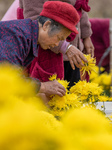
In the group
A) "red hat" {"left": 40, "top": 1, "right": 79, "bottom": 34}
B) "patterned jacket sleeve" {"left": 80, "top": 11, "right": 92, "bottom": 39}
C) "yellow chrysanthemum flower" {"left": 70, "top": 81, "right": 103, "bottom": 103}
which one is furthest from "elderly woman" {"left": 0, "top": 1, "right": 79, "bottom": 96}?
"patterned jacket sleeve" {"left": 80, "top": 11, "right": 92, "bottom": 39}

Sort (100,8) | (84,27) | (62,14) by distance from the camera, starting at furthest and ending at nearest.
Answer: (100,8)
(84,27)
(62,14)

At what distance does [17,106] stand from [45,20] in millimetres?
1129

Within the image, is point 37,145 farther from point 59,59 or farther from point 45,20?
point 59,59

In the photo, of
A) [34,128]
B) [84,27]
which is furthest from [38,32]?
[34,128]

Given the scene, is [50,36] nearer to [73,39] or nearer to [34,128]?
[73,39]

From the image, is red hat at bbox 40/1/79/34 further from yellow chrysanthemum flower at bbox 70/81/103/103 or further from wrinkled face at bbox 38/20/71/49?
yellow chrysanthemum flower at bbox 70/81/103/103

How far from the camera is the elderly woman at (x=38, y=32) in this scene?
122cm

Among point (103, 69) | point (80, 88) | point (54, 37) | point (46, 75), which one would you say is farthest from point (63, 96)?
point (103, 69)

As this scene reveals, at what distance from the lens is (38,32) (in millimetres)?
1375

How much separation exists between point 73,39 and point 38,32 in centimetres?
35

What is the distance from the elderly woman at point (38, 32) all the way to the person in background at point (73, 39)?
0.13 meters

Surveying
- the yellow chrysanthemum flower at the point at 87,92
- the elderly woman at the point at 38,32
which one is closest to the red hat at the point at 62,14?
the elderly woman at the point at 38,32

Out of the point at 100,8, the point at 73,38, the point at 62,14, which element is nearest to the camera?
the point at 62,14

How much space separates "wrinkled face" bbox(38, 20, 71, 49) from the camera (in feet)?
4.42
